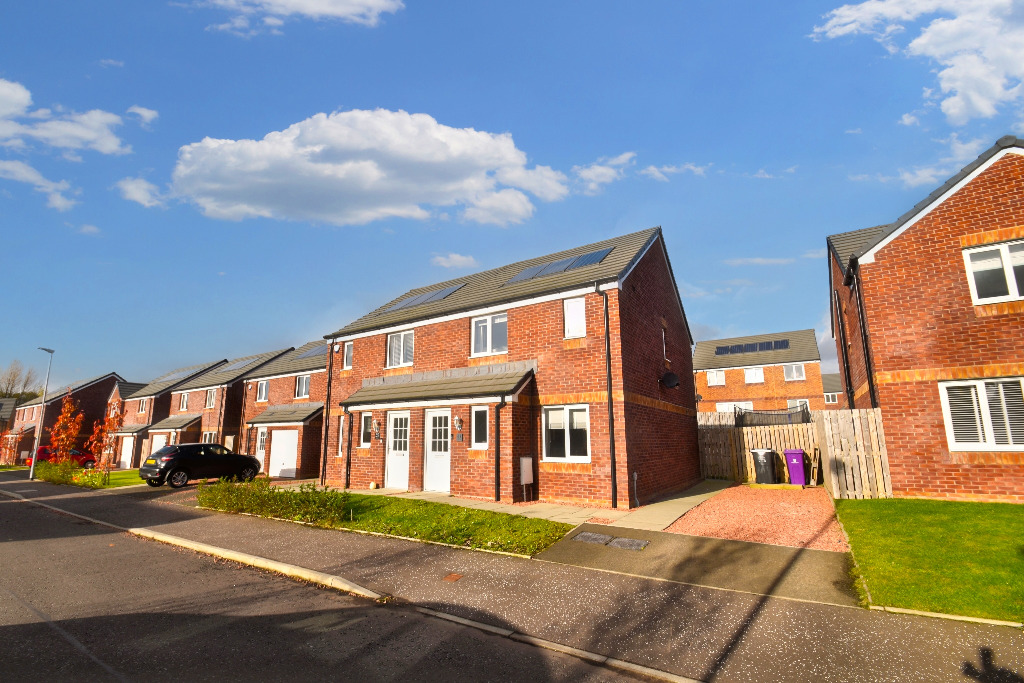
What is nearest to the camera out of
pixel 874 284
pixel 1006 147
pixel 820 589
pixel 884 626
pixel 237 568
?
pixel 884 626

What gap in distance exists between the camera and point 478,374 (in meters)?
16.7

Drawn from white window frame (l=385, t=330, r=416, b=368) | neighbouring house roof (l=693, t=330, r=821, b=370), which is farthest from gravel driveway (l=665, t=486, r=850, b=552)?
neighbouring house roof (l=693, t=330, r=821, b=370)

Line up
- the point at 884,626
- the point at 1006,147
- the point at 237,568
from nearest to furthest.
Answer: the point at 884,626, the point at 237,568, the point at 1006,147

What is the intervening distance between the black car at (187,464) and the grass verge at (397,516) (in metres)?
7.28

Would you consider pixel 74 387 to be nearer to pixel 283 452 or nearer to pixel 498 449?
pixel 283 452

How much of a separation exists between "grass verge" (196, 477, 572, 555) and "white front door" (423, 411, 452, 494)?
199 centimetres

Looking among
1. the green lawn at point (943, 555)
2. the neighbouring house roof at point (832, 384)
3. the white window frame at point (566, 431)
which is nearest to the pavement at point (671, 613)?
the green lawn at point (943, 555)

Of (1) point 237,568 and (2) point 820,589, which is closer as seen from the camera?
(2) point 820,589

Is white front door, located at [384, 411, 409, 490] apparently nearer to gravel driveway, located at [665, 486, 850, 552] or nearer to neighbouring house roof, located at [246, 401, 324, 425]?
gravel driveway, located at [665, 486, 850, 552]

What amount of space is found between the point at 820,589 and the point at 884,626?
121 centimetres

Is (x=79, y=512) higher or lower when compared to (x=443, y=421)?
lower

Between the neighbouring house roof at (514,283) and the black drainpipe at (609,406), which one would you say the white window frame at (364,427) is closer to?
the neighbouring house roof at (514,283)

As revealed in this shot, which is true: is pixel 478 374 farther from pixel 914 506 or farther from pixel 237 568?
pixel 914 506

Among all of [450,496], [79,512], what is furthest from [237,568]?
[79,512]
